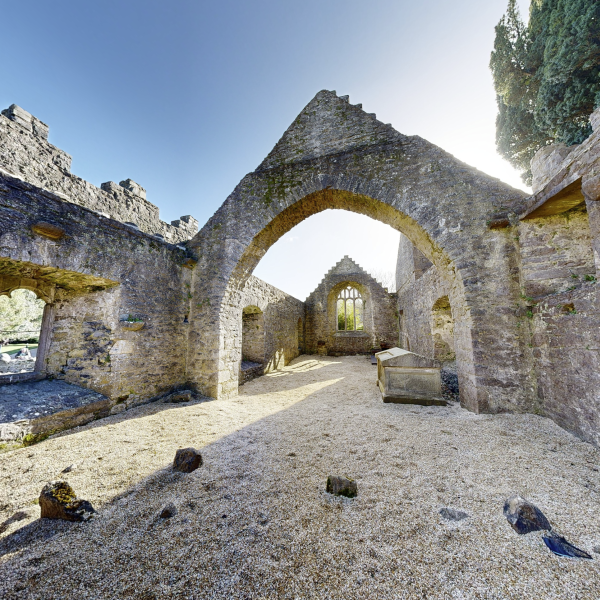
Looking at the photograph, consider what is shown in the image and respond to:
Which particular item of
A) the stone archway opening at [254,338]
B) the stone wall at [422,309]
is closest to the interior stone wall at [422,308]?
the stone wall at [422,309]

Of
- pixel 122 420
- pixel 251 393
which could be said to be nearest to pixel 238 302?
pixel 251 393

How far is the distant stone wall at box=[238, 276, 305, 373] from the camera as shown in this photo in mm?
8578

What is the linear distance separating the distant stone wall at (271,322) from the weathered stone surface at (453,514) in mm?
5115

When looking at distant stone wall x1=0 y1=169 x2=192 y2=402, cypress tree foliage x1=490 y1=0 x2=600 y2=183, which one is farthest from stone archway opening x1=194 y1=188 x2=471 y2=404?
cypress tree foliage x1=490 y1=0 x2=600 y2=183

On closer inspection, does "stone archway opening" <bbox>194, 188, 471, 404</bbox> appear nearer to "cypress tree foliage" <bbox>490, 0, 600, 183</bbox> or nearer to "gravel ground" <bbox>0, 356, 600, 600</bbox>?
"gravel ground" <bbox>0, 356, 600, 600</bbox>

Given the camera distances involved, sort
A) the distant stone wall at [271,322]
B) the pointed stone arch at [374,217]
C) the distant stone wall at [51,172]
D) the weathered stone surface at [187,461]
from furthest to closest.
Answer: the distant stone wall at [271,322] → the distant stone wall at [51,172] → the pointed stone arch at [374,217] → the weathered stone surface at [187,461]

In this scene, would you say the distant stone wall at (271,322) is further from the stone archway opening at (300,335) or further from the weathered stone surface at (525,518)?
the weathered stone surface at (525,518)

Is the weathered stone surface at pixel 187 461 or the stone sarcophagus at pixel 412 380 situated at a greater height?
the stone sarcophagus at pixel 412 380

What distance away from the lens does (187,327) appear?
5840mm

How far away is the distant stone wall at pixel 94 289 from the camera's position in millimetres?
3439

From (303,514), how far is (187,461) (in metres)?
1.39

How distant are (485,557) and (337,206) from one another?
6110 millimetres

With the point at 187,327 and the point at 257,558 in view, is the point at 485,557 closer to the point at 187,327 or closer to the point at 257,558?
the point at 257,558

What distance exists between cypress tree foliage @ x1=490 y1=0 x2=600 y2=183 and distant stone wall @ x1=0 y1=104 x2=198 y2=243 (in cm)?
1254
